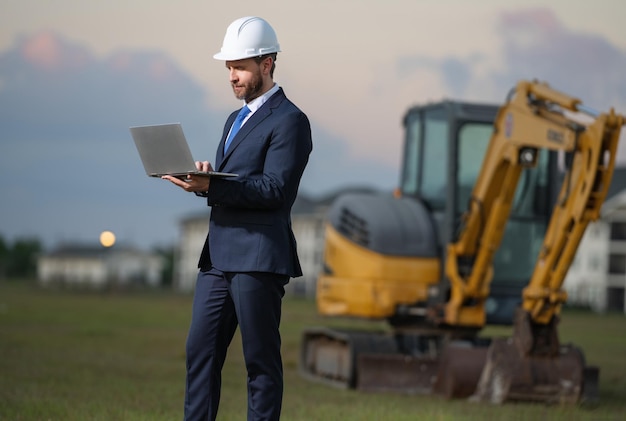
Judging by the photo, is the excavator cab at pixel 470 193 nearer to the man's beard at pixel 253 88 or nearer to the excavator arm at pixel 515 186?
the excavator arm at pixel 515 186

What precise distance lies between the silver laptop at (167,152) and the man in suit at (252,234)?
12 centimetres

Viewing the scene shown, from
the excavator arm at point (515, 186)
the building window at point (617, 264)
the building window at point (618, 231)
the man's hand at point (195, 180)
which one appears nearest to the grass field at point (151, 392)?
the excavator arm at point (515, 186)

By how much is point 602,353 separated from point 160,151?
19018mm

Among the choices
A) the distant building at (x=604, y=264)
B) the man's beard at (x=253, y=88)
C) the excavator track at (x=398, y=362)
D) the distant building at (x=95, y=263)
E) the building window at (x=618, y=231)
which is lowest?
the distant building at (x=95, y=263)

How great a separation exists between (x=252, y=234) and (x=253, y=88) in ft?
2.22

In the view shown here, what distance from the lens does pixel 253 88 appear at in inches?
222

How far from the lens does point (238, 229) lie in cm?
554

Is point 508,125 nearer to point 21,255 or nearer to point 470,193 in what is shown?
point 470,193

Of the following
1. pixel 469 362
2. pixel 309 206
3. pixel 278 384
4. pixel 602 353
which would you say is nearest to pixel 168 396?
pixel 469 362

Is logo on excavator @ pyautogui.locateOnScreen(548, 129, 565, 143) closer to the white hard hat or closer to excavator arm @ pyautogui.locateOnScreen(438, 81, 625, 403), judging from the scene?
Answer: excavator arm @ pyautogui.locateOnScreen(438, 81, 625, 403)

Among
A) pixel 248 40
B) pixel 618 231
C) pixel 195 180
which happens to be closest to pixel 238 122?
pixel 248 40

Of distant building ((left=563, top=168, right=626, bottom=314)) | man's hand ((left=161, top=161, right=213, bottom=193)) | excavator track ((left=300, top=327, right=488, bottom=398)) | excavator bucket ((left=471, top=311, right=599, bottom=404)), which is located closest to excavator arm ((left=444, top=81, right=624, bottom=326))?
excavator bucket ((left=471, top=311, right=599, bottom=404))

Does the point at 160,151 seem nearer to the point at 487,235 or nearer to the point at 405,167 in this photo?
the point at 487,235

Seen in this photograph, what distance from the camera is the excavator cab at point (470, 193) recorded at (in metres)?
14.0
